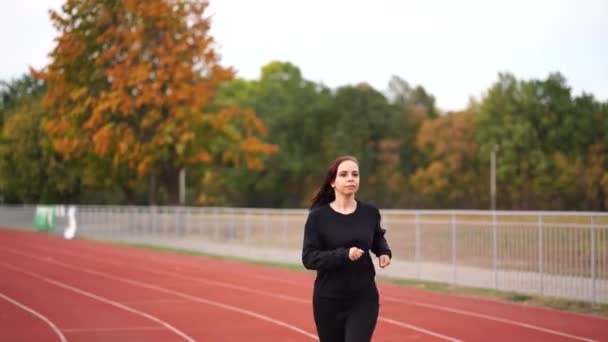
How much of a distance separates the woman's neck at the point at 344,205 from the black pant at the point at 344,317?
0.55 meters

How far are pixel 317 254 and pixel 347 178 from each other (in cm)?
50

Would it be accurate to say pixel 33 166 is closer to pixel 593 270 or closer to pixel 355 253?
pixel 593 270

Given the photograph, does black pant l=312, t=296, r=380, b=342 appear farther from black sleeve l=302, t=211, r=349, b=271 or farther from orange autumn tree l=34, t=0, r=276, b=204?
orange autumn tree l=34, t=0, r=276, b=204

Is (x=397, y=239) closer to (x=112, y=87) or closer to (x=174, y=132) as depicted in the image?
(x=174, y=132)

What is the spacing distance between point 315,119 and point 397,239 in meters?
63.7

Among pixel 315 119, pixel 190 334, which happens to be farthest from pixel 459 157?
pixel 190 334

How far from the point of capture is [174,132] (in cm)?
4228

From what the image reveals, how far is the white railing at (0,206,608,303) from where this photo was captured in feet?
56.8

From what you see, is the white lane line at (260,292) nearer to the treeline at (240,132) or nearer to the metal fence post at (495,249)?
the metal fence post at (495,249)

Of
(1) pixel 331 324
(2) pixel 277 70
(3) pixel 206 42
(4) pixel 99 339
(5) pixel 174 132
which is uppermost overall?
(2) pixel 277 70

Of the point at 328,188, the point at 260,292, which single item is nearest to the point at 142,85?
the point at 260,292

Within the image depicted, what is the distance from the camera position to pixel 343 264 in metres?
6.17

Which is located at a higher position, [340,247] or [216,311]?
[340,247]

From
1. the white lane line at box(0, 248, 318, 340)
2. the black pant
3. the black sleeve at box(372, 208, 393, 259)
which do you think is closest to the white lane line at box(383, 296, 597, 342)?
the white lane line at box(0, 248, 318, 340)
